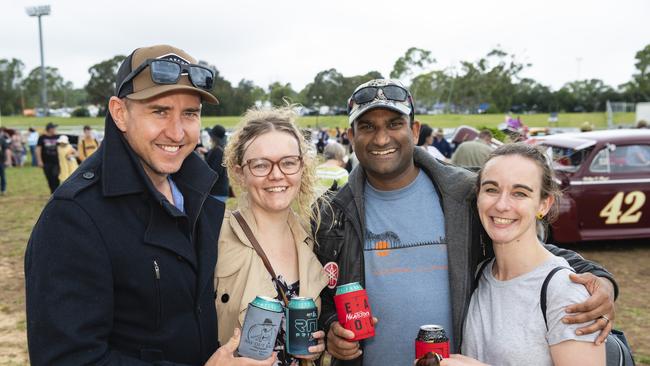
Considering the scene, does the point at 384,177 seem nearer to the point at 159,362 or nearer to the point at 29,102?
the point at 159,362

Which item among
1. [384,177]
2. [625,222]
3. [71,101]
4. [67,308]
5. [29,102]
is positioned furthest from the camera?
[71,101]

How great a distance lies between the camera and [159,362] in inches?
66.3

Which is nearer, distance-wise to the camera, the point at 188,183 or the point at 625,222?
the point at 188,183

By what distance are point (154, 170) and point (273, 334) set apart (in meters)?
0.73

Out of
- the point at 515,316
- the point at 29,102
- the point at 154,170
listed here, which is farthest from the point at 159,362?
the point at 29,102

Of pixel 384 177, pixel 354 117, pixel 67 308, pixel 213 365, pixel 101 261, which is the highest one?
pixel 354 117

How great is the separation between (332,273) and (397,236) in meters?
0.35

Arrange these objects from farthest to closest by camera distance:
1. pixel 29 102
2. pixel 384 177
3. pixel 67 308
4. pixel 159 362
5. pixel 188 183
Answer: pixel 29 102 → pixel 384 177 → pixel 188 183 → pixel 159 362 → pixel 67 308

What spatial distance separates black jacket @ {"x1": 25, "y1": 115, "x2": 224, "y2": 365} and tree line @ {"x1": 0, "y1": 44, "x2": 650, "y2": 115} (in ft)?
165

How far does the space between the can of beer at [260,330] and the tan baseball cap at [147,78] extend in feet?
2.60

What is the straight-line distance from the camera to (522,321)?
6.25 ft

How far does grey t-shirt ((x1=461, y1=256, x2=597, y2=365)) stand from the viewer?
1.82 meters

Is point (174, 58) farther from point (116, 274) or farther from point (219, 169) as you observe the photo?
point (219, 169)

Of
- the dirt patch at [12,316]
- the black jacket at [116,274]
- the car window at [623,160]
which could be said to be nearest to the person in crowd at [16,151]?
the dirt patch at [12,316]
